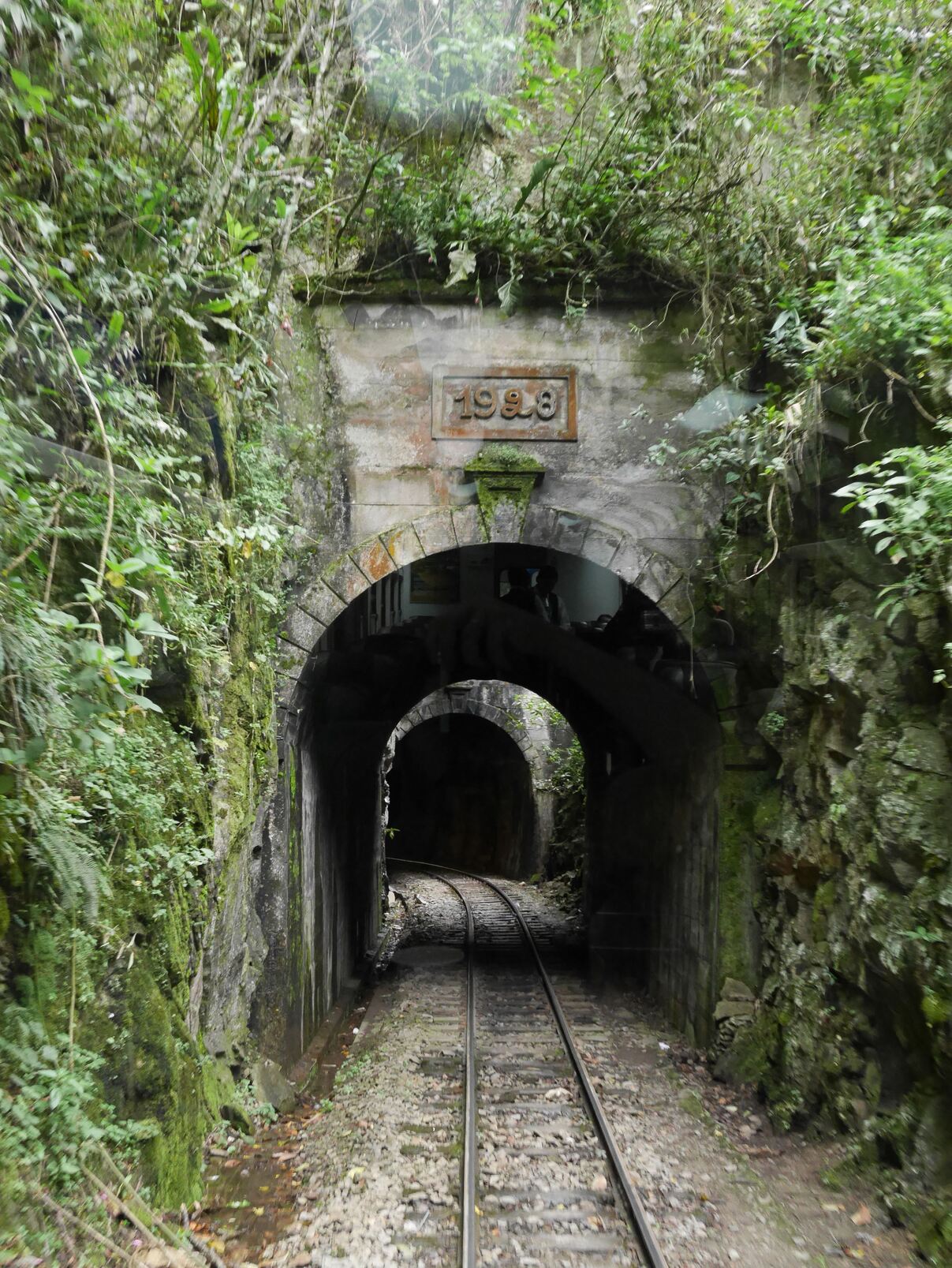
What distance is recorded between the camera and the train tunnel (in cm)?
758

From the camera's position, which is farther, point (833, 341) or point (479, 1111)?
point (479, 1111)

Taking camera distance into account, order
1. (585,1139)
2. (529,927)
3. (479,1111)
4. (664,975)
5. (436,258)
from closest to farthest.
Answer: (585,1139)
(479,1111)
(436,258)
(664,975)
(529,927)

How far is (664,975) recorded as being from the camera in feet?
29.6

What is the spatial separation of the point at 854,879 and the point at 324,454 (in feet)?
15.6

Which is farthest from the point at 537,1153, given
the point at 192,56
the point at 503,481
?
the point at 192,56

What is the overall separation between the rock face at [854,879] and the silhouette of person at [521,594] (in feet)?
9.13

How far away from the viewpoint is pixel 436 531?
7125mm

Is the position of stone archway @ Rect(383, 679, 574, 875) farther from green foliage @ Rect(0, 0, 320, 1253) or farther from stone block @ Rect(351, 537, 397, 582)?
green foliage @ Rect(0, 0, 320, 1253)

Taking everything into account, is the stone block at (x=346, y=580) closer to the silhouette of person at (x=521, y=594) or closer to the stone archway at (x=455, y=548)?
the stone archway at (x=455, y=548)

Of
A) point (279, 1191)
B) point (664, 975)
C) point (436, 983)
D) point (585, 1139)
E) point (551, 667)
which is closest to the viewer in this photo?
point (279, 1191)

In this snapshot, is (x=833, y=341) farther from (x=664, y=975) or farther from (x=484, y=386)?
(x=664, y=975)

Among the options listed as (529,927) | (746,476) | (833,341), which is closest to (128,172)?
(833,341)

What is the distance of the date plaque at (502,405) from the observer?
23.6 ft

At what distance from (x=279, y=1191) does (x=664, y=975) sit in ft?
16.5
